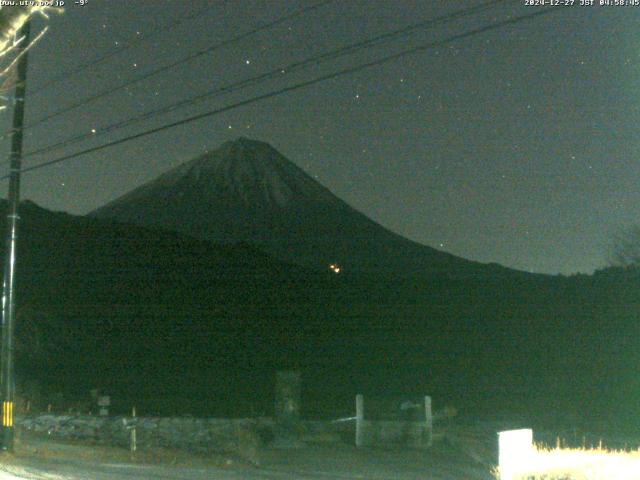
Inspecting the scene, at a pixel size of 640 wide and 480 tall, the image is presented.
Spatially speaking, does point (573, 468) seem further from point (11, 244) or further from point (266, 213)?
point (266, 213)

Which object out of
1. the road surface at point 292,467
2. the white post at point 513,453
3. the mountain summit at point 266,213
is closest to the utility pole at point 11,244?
the road surface at point 292,467

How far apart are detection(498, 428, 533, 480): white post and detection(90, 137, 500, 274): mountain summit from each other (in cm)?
8685

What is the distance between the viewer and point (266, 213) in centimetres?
13812

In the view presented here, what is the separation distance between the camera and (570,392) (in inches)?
1628

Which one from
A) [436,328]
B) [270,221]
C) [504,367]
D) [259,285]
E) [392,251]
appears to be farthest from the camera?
[270,221]

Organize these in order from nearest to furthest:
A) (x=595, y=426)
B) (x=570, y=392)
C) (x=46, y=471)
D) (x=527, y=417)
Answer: (x=46, y=471) → (x=595, y=426) → (x=527, y=417) → (x=570, y=392)

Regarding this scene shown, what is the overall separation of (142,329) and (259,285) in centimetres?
1061

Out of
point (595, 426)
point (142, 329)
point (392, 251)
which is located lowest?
point (595, 426)

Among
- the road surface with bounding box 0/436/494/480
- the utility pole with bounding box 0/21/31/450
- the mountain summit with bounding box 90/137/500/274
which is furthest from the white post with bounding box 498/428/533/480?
the mountain summit with bounding box 90/137/500/274

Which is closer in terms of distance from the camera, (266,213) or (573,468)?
(573,468)

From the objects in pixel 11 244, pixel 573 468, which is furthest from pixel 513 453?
pixel 11 244

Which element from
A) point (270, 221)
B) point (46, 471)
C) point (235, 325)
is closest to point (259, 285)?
point (235, 325)

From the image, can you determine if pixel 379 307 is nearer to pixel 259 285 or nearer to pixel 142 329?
pixel 259 285

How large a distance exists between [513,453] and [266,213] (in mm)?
127613
